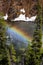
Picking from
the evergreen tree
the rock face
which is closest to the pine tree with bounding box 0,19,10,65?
the evergreen tree

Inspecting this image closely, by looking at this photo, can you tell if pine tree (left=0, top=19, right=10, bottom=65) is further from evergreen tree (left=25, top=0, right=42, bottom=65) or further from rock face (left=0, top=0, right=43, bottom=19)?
rock face (left=0, top=0, right=43, bottom=19)

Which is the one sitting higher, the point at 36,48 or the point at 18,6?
the point at 18,6

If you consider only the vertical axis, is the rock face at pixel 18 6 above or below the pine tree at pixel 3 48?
above

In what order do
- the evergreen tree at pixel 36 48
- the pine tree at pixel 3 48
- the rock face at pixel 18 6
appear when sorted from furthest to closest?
the rock face at pixel 18 6 < the evergreen tree at pixel 36 48 < the pine tree at pixel 3 48

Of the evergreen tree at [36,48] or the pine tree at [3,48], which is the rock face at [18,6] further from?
the pine tree at [3,48]

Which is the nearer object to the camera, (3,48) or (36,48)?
(3,48)

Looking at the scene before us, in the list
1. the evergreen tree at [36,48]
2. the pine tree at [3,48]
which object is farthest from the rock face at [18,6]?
Result: the pine tree at [3,48]

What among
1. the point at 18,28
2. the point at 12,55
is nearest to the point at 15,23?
the point at 18,28

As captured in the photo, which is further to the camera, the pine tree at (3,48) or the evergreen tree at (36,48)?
the evergreen tree at (36,48)

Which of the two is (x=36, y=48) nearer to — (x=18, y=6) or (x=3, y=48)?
(x=3, y=48)

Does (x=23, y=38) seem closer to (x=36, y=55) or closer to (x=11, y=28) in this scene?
(x=11, y=28)

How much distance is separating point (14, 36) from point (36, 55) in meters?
0.66

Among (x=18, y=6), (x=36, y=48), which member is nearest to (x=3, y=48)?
(x=36, y=48)

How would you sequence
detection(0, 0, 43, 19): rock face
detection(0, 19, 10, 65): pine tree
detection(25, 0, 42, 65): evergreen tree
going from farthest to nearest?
detection(0, 0, 43, 19): rock face
detection(25, 0, 42, 65): evergreen tree
detection(0, 19, 10, 65): pine tree
